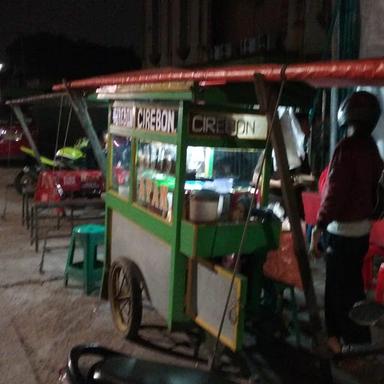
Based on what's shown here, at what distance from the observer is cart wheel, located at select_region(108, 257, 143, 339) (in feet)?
14.6

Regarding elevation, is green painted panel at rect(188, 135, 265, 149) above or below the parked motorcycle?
above

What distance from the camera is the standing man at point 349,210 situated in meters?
3.83

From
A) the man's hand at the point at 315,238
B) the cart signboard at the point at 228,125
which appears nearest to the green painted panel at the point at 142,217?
the cart signboard at the point at 228,125

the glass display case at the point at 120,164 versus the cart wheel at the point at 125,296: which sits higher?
the glass display case at the point at 120,164

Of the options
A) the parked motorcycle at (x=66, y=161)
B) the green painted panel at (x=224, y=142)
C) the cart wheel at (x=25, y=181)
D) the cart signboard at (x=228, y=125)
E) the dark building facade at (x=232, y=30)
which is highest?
the dark building facade at (x=232, y=30)

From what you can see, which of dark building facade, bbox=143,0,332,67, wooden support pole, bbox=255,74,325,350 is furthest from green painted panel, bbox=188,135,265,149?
dark building facade, bbox=143,0,332,67

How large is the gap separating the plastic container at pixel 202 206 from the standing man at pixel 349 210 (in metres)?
0.79

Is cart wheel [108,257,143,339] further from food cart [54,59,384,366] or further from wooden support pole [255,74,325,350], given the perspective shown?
wooden support pole [255,74,325,350]

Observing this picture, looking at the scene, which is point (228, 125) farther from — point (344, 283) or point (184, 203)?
point (344, 283)

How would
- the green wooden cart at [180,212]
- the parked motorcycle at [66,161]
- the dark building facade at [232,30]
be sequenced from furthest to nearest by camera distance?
the dark building facade at [232,30]
the parked motorcycle at [66,161]
the green wooden cart at [180,212]

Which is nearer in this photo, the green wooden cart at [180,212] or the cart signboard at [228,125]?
the green wooden cart at [180,212]

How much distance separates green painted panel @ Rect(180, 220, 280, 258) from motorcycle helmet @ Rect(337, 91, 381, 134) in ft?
3.12

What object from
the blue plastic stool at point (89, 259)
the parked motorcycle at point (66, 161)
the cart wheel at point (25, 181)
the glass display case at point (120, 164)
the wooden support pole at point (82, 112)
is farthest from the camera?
the cart wheel at point (25, 181)

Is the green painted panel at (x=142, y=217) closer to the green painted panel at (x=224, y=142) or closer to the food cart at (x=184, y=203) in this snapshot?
the food cart at (x=184, y=203)
